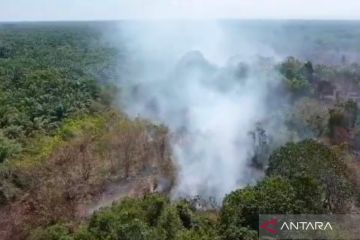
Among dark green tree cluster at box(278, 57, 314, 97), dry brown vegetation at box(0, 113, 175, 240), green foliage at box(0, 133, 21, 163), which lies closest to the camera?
dry brown vegetation at box(0, 113, 175, 240)


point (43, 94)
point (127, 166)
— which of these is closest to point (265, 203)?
point (127, 166)

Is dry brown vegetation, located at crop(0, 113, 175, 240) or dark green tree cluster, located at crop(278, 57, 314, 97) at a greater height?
dark green tree cluster, located at crop(278, 57, 314, 97)

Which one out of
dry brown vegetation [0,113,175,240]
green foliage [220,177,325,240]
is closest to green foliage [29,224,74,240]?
dry brown vegetation [0,113,175,240]

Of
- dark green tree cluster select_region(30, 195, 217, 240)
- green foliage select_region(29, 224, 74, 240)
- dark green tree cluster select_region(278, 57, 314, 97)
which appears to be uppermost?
dark green tree cluster select_region(278, 57, 314, 97)

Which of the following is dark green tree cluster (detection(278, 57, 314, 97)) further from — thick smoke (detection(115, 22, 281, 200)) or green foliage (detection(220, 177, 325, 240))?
green foliage (detection(220, 177, 325, 240))

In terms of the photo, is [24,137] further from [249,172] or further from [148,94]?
[249,172]

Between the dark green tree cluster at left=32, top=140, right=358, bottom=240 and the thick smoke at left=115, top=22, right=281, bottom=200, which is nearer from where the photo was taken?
the dark green tree cluster at left=32, top=140, right=358, bottom=240

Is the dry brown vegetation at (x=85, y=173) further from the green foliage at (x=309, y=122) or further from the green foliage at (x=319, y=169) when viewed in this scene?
the green foliage at (x=309, y=122)
